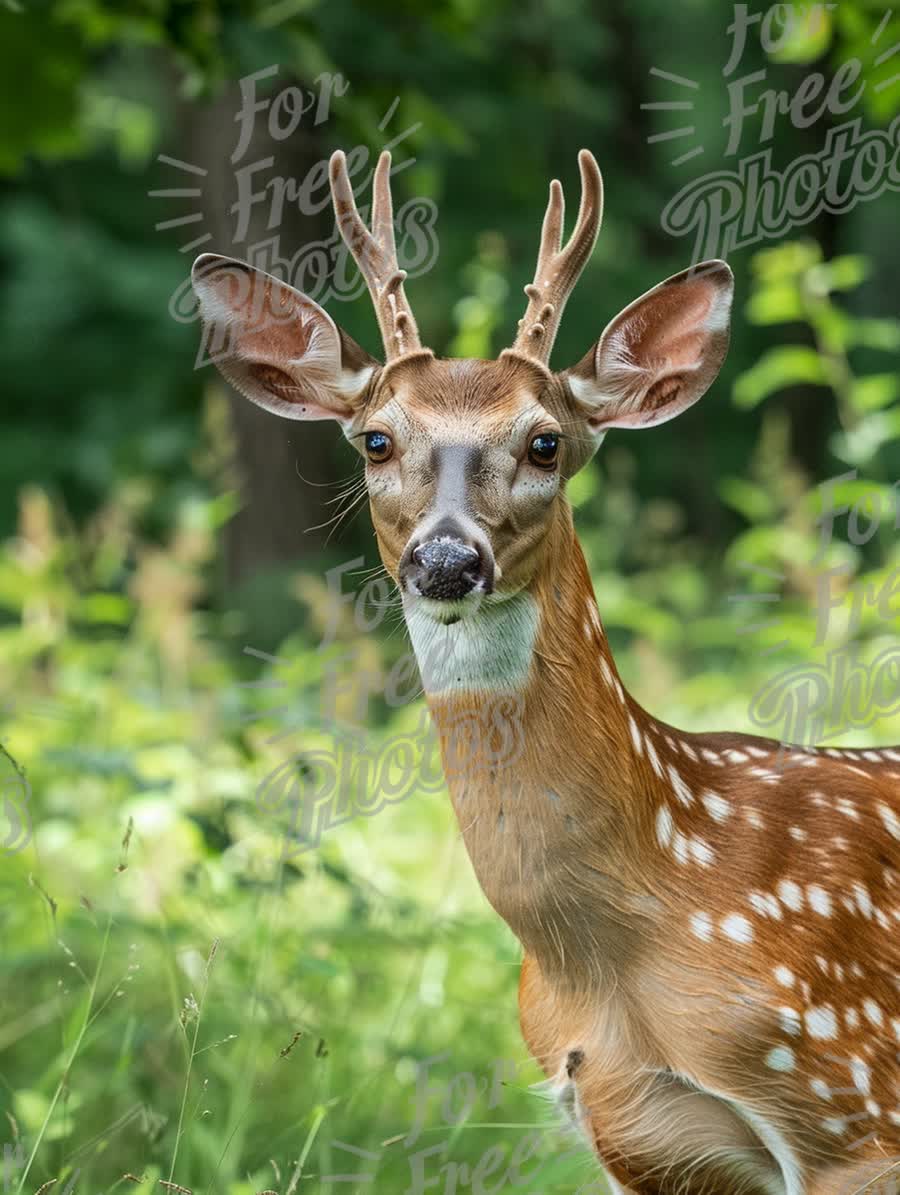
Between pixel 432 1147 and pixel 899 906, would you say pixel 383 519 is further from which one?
pixel 432 1147

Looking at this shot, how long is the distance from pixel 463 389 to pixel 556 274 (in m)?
0.31

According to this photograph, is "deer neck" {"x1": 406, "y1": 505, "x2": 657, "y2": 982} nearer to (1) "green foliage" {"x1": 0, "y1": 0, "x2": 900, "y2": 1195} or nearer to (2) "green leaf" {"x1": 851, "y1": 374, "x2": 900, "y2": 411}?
(1) "green foliage" {"x1": 0, "y1": 0, "x2": 900, "y2": 1195}

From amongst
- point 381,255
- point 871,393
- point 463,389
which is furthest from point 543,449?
point 871,393

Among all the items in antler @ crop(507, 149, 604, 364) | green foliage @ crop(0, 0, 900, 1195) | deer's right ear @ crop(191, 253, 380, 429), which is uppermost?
antler @ crop(507, 149, 604, 364)

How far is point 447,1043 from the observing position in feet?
15.0

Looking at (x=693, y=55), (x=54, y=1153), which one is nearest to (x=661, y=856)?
(x=54, y=1153)

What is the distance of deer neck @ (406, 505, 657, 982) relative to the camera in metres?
3.08

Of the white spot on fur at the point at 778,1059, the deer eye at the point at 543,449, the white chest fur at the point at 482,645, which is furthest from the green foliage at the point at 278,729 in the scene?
the white spot on fur at the point at 778,1059

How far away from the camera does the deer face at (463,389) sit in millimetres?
2932

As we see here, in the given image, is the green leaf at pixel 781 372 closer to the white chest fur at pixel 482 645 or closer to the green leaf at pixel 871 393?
the green leaf at pixel 871 393

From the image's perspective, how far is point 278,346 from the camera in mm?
3408

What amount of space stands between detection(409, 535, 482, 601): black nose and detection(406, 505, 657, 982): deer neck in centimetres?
29

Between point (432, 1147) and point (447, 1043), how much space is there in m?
0.70

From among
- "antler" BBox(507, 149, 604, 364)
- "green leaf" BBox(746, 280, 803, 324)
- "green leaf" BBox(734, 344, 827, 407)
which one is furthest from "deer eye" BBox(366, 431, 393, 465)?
"green leaf" BBox(746, 280, 803, 324)
